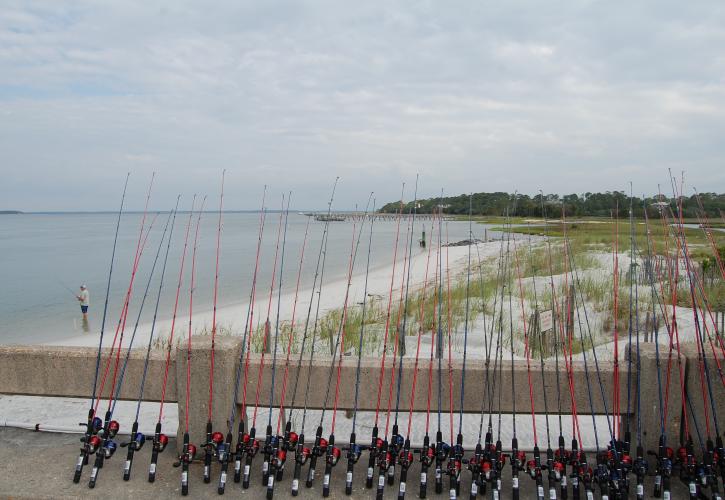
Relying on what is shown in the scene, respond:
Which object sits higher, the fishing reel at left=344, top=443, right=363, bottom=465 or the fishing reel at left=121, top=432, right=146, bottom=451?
the fishing reel at left=344, top=443, right=363, bottom=465

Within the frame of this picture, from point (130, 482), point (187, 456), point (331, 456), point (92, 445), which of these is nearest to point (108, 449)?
point (92, 445)

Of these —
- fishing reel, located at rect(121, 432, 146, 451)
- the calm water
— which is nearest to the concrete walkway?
fishing reel, located at rect(121, 432, 146, 451)

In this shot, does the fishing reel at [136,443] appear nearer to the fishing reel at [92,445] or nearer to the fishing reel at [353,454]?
the fishing reel at [92,445]

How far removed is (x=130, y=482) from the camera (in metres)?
3.76

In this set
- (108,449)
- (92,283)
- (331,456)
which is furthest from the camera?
(92,283)

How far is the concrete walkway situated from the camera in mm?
3637

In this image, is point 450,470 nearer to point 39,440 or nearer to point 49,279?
point 39,440

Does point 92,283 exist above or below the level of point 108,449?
below

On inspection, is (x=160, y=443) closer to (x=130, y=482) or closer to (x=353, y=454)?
(x=130, y=482)

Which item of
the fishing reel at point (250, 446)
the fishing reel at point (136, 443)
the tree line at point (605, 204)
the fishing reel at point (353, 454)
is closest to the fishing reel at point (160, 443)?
the fishing reel at point (136, 443)

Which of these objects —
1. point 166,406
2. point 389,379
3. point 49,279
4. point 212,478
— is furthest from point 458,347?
point 49,279

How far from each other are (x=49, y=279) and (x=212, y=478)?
27.4 metres

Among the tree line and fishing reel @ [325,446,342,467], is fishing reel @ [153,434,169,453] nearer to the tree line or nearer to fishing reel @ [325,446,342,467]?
fishing reel @ [325,446,342,467]

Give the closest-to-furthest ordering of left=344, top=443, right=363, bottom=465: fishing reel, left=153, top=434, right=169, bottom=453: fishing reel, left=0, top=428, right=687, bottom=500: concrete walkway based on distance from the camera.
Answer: left=0, top=428, right=687, bottom=500: concrete walkway
left=344, top=443, right=363, bottom=465: fishing reel
left=153, top=434, right=169, bottom=453: fishing reel
